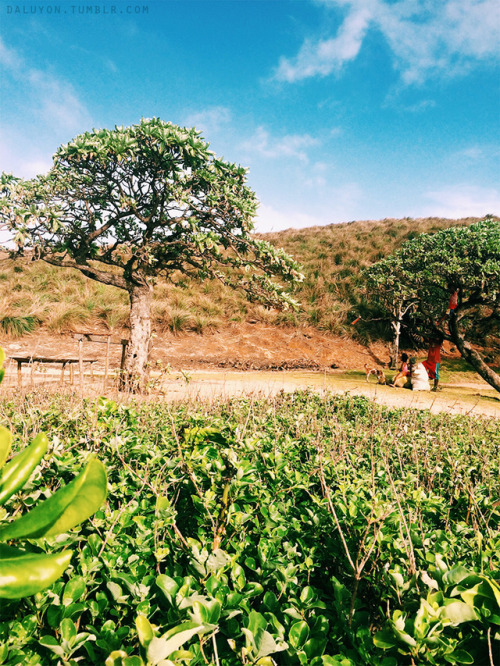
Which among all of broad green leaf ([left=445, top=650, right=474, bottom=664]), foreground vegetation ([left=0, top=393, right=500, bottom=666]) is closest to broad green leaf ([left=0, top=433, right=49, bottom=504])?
foreground vegetation ([left=0, top=393, right=500, bottom=666])

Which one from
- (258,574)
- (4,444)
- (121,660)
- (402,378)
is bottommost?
(402,378)

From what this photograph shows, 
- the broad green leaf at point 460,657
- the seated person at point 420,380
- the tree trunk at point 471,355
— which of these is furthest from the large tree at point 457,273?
the broad green leaf at point 460,657

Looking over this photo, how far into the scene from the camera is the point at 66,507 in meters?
0.50

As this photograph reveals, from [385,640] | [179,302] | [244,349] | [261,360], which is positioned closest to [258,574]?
[385,640]

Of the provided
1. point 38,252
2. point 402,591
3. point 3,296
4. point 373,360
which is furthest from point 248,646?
point 3,296

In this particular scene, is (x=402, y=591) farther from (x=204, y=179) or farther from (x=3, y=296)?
(x=3, y=296)

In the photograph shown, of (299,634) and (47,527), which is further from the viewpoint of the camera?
(299,634)

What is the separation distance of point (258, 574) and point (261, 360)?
544 inches

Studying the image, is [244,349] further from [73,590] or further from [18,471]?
[18,471]

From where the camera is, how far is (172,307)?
59.3 feet

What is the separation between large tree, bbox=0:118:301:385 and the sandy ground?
271 centimetres

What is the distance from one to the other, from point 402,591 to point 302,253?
92.6 ft

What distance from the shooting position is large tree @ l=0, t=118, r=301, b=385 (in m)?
6.95

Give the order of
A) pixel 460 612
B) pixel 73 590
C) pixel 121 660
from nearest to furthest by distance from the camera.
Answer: pixel 121 660 < pixel 460 612 < pixel 73 590
